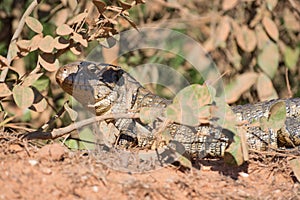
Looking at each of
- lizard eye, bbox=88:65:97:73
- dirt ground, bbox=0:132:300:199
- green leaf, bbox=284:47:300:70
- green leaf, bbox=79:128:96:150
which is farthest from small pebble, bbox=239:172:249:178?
green leaf, bbox=284:47:300:70

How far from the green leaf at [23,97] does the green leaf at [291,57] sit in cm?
357

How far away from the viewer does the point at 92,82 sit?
15.8ft

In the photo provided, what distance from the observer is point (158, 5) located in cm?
662

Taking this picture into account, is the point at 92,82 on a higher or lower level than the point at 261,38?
lower

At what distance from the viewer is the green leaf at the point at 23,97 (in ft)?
12.1

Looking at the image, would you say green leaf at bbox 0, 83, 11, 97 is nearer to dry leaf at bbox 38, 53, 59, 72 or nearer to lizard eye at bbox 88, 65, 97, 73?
dry leaf at bbox 38, 53, 59, 72

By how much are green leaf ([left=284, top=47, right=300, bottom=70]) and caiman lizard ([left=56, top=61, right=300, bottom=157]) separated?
194cm

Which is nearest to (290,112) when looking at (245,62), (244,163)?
(244,163)

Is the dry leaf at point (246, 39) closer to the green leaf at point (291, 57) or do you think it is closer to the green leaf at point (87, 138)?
the green leaf at point (291, 57)

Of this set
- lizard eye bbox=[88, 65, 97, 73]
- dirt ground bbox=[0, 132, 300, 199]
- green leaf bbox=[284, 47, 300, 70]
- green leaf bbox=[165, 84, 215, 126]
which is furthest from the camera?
green leaf bbox=[284, 47, 300, 70]

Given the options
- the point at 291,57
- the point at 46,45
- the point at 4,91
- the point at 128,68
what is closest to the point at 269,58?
the point at 291,57

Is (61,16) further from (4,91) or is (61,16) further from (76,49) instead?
(4,91)

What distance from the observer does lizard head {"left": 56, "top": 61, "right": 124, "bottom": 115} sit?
184 inches

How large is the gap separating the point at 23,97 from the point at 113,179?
0.73 m
